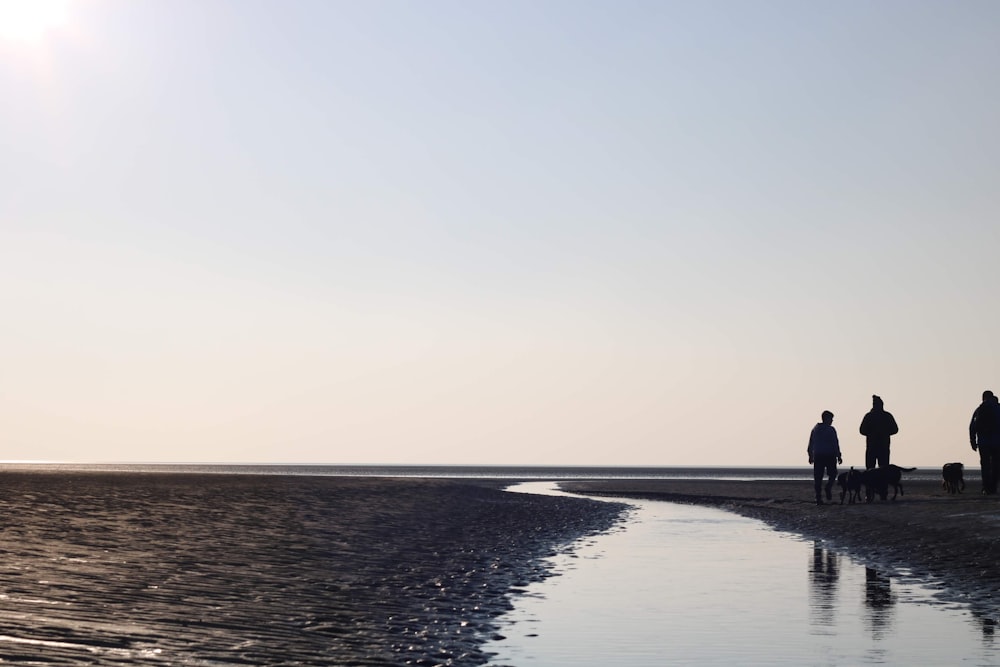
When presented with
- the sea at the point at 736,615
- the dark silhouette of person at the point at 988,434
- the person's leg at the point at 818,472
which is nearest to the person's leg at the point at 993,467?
the dark silhouette of person at the point at 988,434

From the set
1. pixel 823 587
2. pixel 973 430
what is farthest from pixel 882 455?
pixel 823 587

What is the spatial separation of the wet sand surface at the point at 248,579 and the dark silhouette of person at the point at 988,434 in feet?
35.4

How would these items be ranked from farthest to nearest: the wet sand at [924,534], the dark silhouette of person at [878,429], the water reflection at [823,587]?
the dark silhouette of person at [878,429]
the wet sand at [924,534]
the water reflection at [823,587]

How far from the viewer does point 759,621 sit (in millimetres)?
13555

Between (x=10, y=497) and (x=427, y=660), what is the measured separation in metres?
19.4

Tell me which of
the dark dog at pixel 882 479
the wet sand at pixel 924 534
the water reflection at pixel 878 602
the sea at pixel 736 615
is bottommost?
the sea at pixel 736 615

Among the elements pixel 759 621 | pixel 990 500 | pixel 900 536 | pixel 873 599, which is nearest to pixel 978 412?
pixel 990 500

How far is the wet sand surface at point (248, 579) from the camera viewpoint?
10531 mm

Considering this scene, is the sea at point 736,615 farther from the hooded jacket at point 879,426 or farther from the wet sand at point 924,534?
the hooded jacket at point 879,426

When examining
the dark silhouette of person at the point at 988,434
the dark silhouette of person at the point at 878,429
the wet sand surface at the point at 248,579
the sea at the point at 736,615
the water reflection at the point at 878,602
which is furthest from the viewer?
the dark silhouette of person at the point at 878,429

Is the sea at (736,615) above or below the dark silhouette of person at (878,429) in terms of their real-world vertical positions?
below

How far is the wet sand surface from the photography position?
1053cm

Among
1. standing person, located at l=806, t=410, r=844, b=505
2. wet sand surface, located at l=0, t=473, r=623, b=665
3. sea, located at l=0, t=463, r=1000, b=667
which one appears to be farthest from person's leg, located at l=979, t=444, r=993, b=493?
wet sand surface, located at l=0, t=473, r=623, b=665

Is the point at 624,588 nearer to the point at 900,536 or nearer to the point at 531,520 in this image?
the point at 900,536
